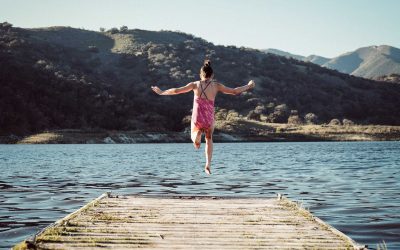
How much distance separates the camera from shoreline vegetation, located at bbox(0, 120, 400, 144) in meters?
116

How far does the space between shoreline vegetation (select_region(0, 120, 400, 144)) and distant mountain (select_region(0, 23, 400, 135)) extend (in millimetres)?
3065

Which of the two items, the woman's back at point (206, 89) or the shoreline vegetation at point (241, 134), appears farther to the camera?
the shoreline vegetation at point (241, 134)

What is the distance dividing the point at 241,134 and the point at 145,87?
4145 centimetres

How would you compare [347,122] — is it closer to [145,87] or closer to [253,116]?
[253,116]

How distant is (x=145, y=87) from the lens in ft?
511

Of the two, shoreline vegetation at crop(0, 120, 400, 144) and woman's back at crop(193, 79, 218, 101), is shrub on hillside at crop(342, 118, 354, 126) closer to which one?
shoreline vegetation at crop(0, 120, 400, 144)

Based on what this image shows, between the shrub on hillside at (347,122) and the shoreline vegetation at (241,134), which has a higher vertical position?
the shrub on hillside at (347,122)

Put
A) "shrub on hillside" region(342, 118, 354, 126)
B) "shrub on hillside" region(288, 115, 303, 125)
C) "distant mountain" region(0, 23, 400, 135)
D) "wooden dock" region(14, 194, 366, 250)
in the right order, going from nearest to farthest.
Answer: "wooden dock" region(14, 194, 366, 250) → "distant mountain" region(0, 23, 400, 135) → "shrub on hillside" region(288, 115, 303, 125) → "shrub on hillside" region(342, 118, 354, 126)

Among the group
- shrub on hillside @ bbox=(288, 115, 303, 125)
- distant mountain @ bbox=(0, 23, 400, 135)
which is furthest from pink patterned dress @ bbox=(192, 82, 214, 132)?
shrub on hillside @ bbox=(288, 115, 303, 125)

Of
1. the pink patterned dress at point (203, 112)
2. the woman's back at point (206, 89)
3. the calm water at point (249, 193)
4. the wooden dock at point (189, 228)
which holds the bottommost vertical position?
the calm water at point (249, 193)

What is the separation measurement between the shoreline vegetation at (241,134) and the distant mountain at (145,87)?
3.06 metres

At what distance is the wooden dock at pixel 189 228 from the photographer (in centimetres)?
943

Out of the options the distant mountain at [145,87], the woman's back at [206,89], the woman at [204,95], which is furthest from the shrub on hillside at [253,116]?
the woman's back at [206,89]

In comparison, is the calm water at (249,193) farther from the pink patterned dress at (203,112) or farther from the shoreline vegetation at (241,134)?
the shoreline vegetation at (241,134)
